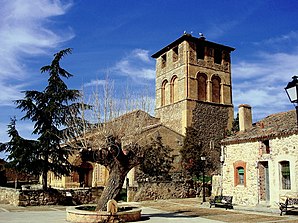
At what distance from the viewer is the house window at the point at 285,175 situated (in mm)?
17172

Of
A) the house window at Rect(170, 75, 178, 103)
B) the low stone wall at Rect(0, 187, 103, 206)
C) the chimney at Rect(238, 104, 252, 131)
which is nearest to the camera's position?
the low stone wall at Rect(0, 187, 103, 206)

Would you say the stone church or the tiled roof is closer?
the tiled roof

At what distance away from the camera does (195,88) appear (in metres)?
35.9

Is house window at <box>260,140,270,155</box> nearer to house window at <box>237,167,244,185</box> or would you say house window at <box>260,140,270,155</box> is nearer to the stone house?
the stone house

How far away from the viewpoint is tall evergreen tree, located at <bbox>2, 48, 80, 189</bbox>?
19.9 metres

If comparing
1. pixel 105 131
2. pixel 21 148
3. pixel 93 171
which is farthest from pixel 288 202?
pixel 93 171

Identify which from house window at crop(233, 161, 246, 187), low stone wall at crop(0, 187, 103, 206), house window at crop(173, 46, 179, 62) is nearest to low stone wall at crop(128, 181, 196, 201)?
low stone wall at crop(0, 187, 103, 206)

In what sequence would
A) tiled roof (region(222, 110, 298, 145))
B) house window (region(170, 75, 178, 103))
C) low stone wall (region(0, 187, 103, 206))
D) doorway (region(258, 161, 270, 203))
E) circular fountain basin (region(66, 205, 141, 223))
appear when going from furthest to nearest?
house window (region(170, 75, 178, 103)), low stone wall (region(0, 187, 103, 206)), doorway (region(258, 161, 270, 203)), tiled roof (region(222, 110, 298, 145)), circular fountain basin (region(66, 205, 141, 223))

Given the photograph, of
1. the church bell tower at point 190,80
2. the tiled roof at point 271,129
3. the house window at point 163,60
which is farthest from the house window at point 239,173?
the house window at point 163,60

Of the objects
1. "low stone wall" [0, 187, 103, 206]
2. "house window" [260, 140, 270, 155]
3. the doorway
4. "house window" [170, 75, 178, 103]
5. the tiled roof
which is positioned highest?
"house window" [170, 75, 178, 103]

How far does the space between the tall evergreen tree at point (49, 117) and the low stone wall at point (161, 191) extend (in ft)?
16.9

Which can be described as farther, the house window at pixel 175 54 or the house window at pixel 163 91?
the house window at pixel 163 91

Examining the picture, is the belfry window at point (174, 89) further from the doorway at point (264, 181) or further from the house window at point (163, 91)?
the doorway at point (264, 181)

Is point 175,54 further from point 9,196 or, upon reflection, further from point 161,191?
point 9,196
